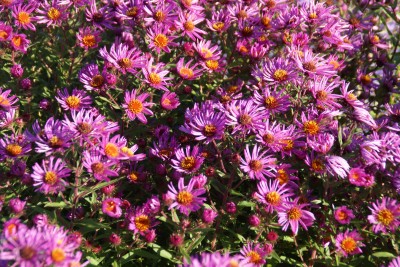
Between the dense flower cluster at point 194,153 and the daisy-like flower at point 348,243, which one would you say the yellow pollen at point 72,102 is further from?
the daisy-like flower at point 348,243

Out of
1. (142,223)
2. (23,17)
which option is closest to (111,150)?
(142,223)

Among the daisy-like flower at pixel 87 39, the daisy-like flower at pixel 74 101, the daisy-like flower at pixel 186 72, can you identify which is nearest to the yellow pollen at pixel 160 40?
the daisy-like flower at pixel 186 72

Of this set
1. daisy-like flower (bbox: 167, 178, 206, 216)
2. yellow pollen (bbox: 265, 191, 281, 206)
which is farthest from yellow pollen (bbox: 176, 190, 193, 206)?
yellow pollen (bbox: 265, 191, 281, 206)

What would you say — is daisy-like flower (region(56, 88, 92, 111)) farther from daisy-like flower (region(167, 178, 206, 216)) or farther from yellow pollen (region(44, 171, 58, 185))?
daisy-like flower (region(167, 178, 206, 216))

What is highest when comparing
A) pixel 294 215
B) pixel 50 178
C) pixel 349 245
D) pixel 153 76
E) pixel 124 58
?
pixel 124 58

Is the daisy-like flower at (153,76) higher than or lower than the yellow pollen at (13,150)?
higher

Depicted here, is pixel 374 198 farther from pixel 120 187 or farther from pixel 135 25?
pixel 135 25

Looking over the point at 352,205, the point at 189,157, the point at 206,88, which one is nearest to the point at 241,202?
the point at 189,157

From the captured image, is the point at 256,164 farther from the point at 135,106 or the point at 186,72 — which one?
the point at 186,72
